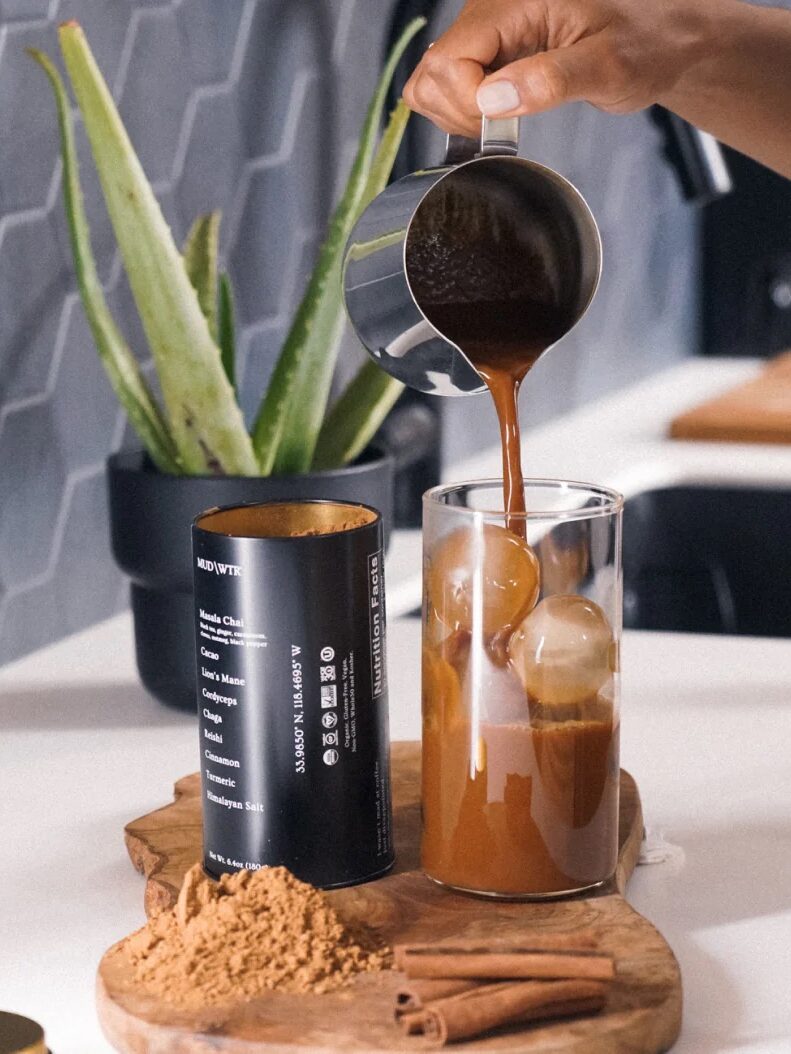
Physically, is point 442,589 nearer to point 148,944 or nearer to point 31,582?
point 148,944

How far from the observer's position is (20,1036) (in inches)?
22.7

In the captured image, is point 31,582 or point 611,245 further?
point 611,245

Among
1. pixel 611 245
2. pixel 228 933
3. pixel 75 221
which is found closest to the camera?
pixel 228 933

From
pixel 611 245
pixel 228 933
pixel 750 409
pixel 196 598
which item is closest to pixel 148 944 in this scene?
pixel 228 933

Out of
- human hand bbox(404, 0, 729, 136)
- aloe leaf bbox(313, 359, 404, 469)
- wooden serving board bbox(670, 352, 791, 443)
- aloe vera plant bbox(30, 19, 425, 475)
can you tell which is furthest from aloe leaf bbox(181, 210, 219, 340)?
wooden serving board bbox(670, 352, 791, 443)

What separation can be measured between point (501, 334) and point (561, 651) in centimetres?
21

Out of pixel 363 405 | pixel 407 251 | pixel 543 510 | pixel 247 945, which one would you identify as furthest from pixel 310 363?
pixel 247 945

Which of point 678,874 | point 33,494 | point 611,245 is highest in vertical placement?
point 611,245

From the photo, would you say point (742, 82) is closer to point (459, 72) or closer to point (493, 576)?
point (459, 72)

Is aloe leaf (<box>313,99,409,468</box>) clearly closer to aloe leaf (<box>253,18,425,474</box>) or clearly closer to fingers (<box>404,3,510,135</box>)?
aloe leaf (<box>253,18,425,474</box>)

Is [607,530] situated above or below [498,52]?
below

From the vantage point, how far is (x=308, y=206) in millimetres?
1703

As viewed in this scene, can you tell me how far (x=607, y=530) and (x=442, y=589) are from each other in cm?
8

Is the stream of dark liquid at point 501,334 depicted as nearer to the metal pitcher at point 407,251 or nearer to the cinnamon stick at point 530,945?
the metal pitcher at point 407,251
